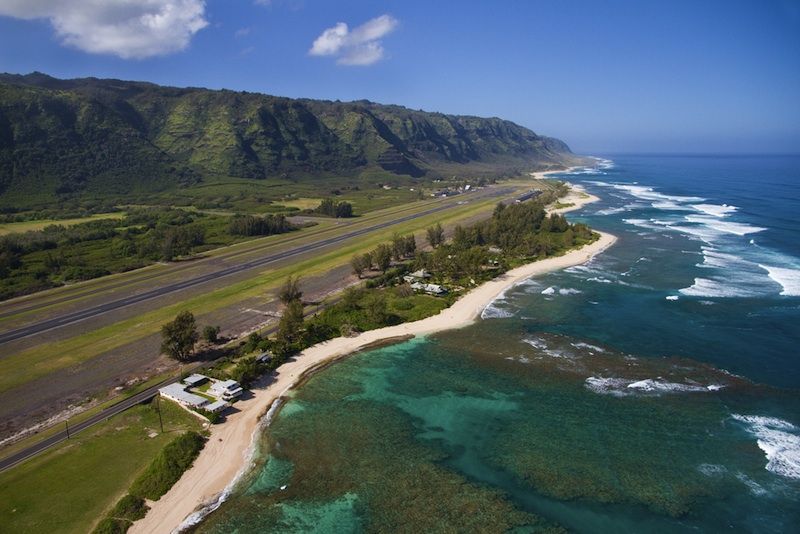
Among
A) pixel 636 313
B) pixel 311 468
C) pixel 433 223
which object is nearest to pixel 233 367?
pixel 311 468

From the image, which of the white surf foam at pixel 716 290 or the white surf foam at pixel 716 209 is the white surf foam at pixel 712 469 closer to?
the white surf foam at pixel 716 290

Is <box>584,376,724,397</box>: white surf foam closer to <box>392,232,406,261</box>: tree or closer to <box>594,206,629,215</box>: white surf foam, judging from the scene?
<box>392,232,406,261</box>: tree

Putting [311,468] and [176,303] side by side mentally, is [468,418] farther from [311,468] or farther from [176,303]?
[176,303]

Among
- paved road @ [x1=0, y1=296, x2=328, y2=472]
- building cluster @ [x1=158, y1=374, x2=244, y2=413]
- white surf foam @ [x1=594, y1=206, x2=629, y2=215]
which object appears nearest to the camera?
paved road @ [x1=0, y1=296, x2=328, y2=472]

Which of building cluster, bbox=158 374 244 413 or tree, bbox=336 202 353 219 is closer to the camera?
building cluster, bbox=158 374 244 413

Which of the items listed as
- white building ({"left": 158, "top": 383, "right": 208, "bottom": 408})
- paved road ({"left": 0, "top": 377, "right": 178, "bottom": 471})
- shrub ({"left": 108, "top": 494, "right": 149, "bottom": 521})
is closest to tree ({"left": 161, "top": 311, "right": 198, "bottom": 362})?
paved road ({"left": 0, "top": 377, "right": 178, "bottom": 471})

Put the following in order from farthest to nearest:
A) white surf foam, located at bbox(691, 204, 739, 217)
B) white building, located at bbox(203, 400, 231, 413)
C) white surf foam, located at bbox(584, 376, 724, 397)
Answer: white surf foam, located at bbox(691, 204, 739, 217)
white surf foam, located at bbox(584, 376, 724, 397)
white building, located at bbox(203, 400, 231, 413)

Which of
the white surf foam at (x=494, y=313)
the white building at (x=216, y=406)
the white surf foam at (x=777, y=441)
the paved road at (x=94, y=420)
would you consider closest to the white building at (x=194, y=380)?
the paved road at (x=94, y=420)
